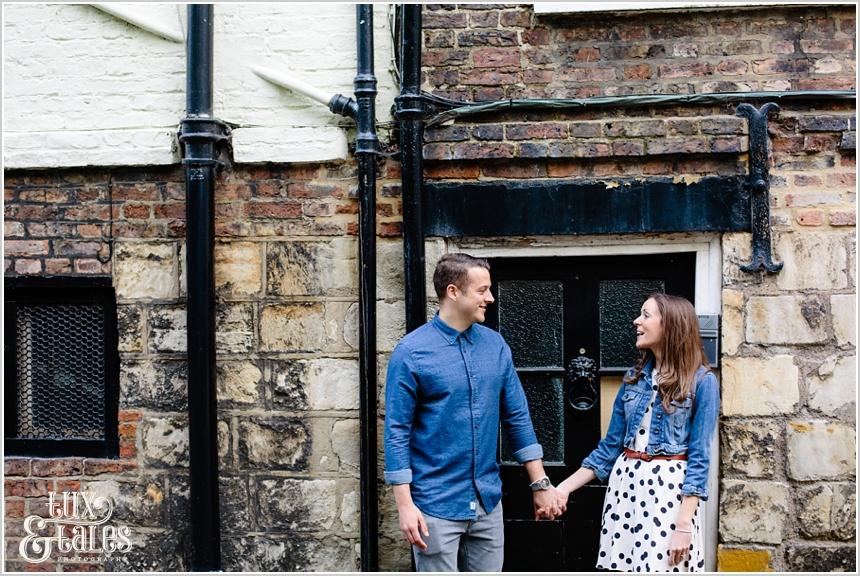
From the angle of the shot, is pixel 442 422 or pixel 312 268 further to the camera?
pixel 312 268

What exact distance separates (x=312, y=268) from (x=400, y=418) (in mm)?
1135

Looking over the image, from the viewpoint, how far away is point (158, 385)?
409 cm

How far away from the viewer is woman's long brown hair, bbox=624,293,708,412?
10.4 ft

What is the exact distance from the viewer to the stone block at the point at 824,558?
12.5 ft

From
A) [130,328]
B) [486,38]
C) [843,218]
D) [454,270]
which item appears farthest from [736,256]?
[130,328]

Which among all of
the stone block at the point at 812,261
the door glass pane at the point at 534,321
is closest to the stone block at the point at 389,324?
the door glass pane at the point at 534,321

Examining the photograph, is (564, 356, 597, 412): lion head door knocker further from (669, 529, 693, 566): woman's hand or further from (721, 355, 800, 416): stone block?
(669, 529, 693, 566): woman's hand

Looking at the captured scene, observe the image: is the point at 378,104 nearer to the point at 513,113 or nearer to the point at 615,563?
the point at 513,113

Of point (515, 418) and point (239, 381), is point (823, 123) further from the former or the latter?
point (239, 381)

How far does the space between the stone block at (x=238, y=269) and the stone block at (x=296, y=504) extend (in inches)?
36.4

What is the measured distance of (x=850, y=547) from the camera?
3807 mm

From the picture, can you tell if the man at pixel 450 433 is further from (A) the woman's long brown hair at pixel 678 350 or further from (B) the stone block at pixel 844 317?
(B) the stone block at pixel 844 317

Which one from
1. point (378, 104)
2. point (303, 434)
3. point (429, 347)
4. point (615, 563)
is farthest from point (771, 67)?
point (303, 434)

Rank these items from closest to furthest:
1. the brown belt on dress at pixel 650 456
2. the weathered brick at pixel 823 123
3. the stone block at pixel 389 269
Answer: the brown belt on dress at pixel 650 456
the weathered brick at pixel 823 123
the stone block at pixel 389 269
